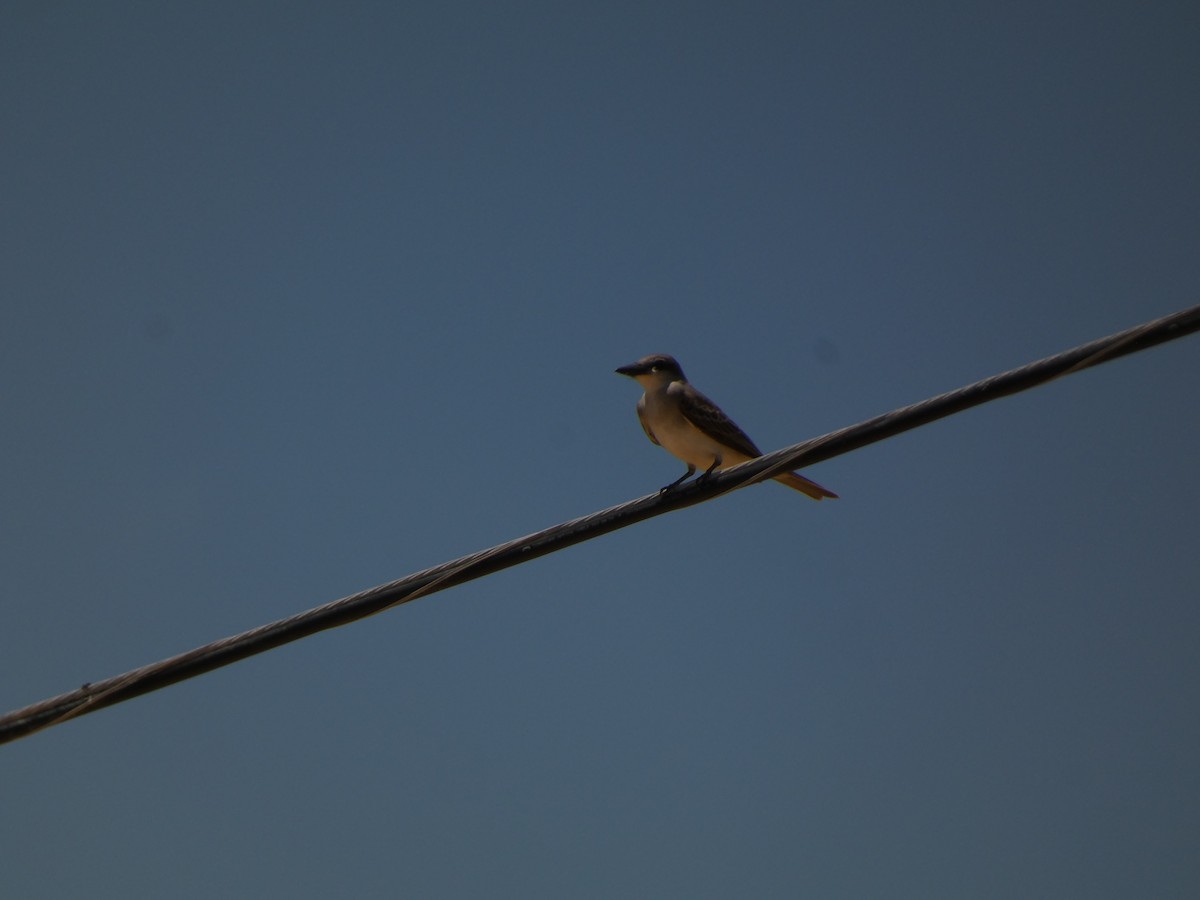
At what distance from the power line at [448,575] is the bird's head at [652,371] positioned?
4482mm

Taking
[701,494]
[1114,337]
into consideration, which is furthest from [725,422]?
[1114,337]

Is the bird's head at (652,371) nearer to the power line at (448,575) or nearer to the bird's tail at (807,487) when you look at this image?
the bird's tail at (807,487)

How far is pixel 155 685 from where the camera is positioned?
5.81 meters

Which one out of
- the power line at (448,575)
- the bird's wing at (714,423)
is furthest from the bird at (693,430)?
the power line at (448,575)

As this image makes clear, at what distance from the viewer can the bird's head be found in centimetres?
1059

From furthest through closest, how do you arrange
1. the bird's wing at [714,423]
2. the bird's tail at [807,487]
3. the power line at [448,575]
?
the bird's wing at [714,423]
the bird's tail at [807,487]
the power line at [448,575]

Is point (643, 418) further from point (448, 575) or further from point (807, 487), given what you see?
point (448, 575)

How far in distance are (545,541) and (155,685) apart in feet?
6.69

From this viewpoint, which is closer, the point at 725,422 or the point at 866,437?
the point at 866,437

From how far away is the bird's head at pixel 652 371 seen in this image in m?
10.6

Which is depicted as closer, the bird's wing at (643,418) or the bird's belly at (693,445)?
the bird's belly at (693,445)

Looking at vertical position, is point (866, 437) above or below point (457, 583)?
above

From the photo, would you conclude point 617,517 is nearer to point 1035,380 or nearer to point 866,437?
point 866,437

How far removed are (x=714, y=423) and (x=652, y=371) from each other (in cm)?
79
